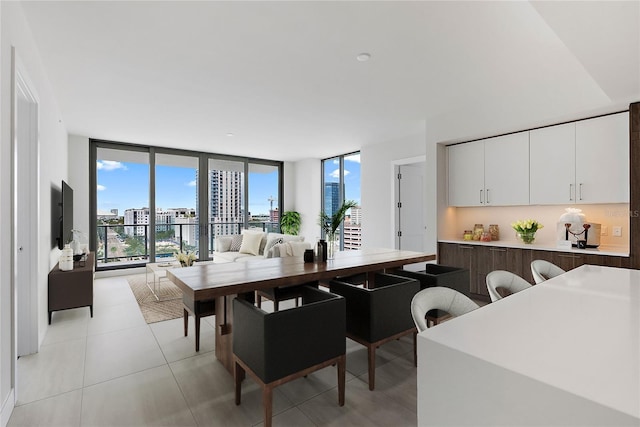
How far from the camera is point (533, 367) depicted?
0.84 meters

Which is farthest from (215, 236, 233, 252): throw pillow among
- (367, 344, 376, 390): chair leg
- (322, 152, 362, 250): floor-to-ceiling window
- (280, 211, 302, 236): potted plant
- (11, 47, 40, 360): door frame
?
(367, 344, 376, 390): chair leg

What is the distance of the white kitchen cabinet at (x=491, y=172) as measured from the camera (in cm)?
408

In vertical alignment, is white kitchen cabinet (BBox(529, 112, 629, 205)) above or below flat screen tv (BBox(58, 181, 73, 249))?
above

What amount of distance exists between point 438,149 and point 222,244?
461 centimetres

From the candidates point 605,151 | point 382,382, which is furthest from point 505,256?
point 382,382

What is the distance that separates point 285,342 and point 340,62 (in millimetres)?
2461

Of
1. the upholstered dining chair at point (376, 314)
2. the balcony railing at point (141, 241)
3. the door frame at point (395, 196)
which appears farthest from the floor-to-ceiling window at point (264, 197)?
the upholstered dining chair at point (376, 314)

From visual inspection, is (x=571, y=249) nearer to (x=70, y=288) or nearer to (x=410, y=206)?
(x=410, y=206)

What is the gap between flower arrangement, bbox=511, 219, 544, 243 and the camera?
404 cm

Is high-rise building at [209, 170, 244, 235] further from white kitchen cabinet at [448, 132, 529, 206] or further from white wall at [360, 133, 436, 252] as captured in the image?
white kitchen cabinet at [448, 132, 529, 206]

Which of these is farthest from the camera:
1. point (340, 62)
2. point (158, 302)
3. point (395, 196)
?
point (395, 196)

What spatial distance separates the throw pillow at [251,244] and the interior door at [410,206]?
2746mm

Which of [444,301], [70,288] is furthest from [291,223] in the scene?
[444,301]

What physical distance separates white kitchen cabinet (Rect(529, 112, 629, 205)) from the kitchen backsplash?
1.11ft
